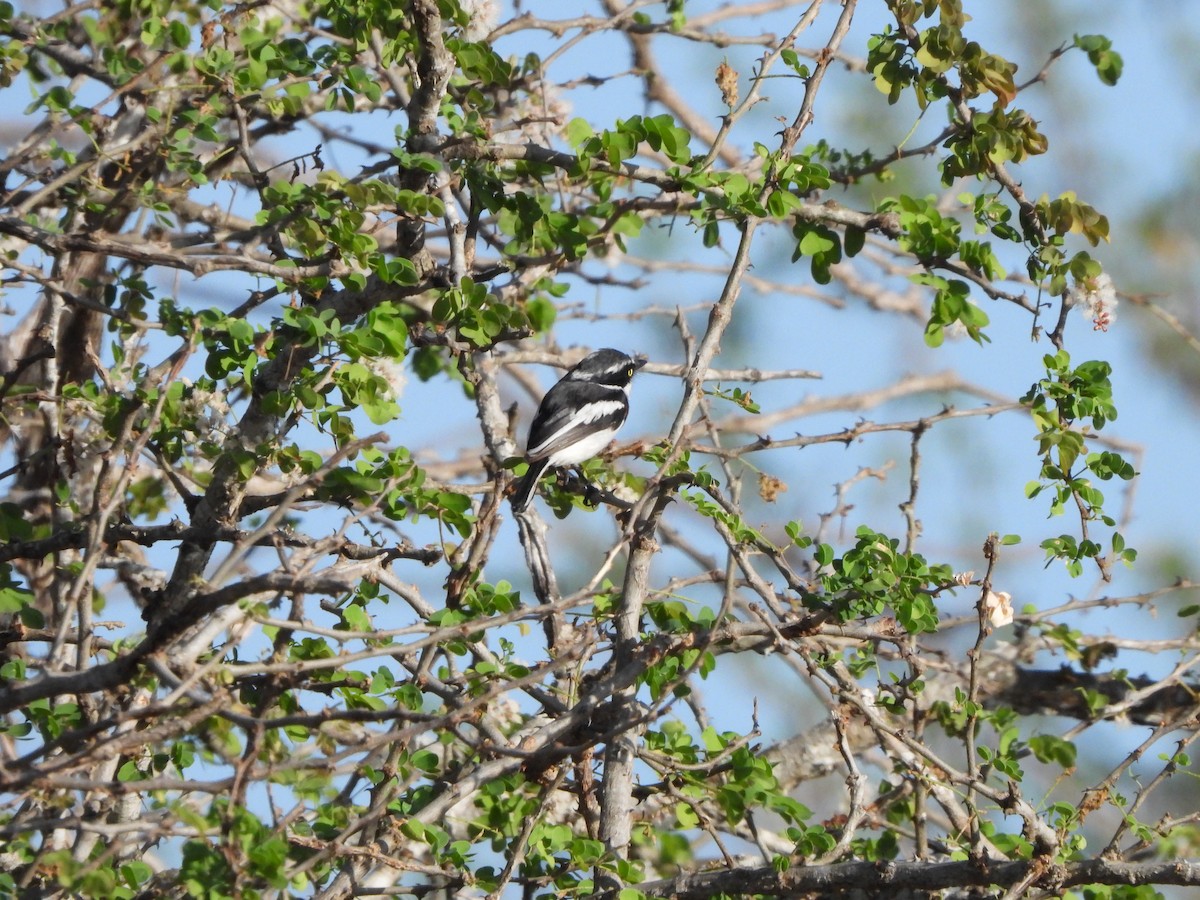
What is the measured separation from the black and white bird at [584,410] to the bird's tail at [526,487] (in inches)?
3.6

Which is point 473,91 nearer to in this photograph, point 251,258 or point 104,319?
point 251,258

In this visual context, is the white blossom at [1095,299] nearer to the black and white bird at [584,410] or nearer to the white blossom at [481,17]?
the black and white bird at [584,410]

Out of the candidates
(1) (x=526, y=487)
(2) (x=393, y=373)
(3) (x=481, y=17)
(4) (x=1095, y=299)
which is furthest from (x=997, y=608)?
(3) (x=481, y=17)

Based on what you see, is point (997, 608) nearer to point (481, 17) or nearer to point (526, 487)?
point (526, 487)

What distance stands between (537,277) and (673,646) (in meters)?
2.14

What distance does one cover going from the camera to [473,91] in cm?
411

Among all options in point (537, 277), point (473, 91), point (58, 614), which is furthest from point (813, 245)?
point (58, 614)

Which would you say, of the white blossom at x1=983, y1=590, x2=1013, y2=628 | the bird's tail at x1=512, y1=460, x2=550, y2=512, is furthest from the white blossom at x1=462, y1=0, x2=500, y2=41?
the white blossom at x1=983, y1=590, x2=1013, y2=628

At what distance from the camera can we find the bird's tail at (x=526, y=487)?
500cm

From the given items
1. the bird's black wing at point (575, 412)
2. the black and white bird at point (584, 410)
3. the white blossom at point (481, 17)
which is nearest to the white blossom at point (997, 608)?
the black and white bird at point (584, 410)

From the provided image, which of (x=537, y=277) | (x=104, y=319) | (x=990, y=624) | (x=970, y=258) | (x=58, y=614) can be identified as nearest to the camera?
(x=990, y=624)

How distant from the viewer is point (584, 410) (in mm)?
6402

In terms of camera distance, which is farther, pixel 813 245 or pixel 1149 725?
pixel 1149 725

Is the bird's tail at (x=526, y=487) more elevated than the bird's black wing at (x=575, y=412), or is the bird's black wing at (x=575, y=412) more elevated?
the bird's black wing at (x=575, y=412)
